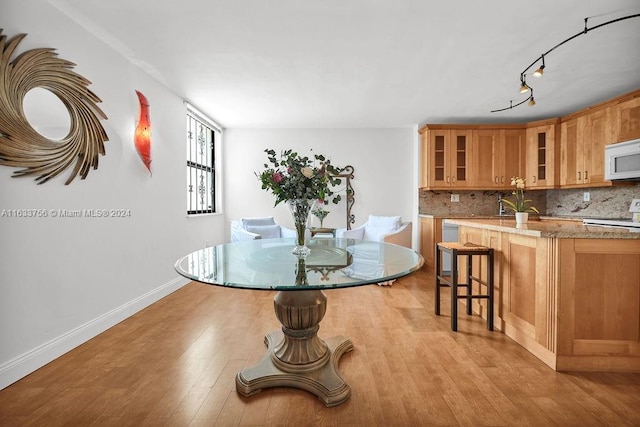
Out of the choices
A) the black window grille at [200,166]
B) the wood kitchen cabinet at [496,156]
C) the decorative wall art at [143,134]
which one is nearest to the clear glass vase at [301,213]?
the decorative wall art at [143,134]

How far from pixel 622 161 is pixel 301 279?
14.4 feet

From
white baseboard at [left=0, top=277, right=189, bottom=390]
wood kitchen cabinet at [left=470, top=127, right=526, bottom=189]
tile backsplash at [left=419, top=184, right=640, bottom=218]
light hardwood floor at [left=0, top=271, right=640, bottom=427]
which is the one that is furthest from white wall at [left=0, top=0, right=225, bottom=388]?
wood kitchen cabinet at [left=470, top=127, right=526, bottom=189]

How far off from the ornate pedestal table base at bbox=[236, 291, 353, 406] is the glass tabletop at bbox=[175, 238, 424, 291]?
0.95 ft

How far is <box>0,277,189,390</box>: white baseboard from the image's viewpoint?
1.90m

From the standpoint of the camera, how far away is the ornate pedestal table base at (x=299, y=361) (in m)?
1.76

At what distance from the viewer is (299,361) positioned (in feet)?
6.16

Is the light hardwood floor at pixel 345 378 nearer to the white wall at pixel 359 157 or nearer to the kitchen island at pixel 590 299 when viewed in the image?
the kitchen island at pixel 590 299

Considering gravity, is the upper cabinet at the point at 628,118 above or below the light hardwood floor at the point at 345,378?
above

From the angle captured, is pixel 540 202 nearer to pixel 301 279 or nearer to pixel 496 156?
pixel 496 156

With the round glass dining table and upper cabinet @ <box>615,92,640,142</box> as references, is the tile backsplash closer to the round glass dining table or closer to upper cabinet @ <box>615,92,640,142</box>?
upper cabinet @ <box>615,92,640,142</box>

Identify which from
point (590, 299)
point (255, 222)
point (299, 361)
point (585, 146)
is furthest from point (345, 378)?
point (585, 146)

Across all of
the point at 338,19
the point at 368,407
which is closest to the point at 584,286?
the point at 368,407

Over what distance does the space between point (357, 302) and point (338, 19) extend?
104 inches

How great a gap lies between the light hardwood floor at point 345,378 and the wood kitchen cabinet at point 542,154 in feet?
10.7
